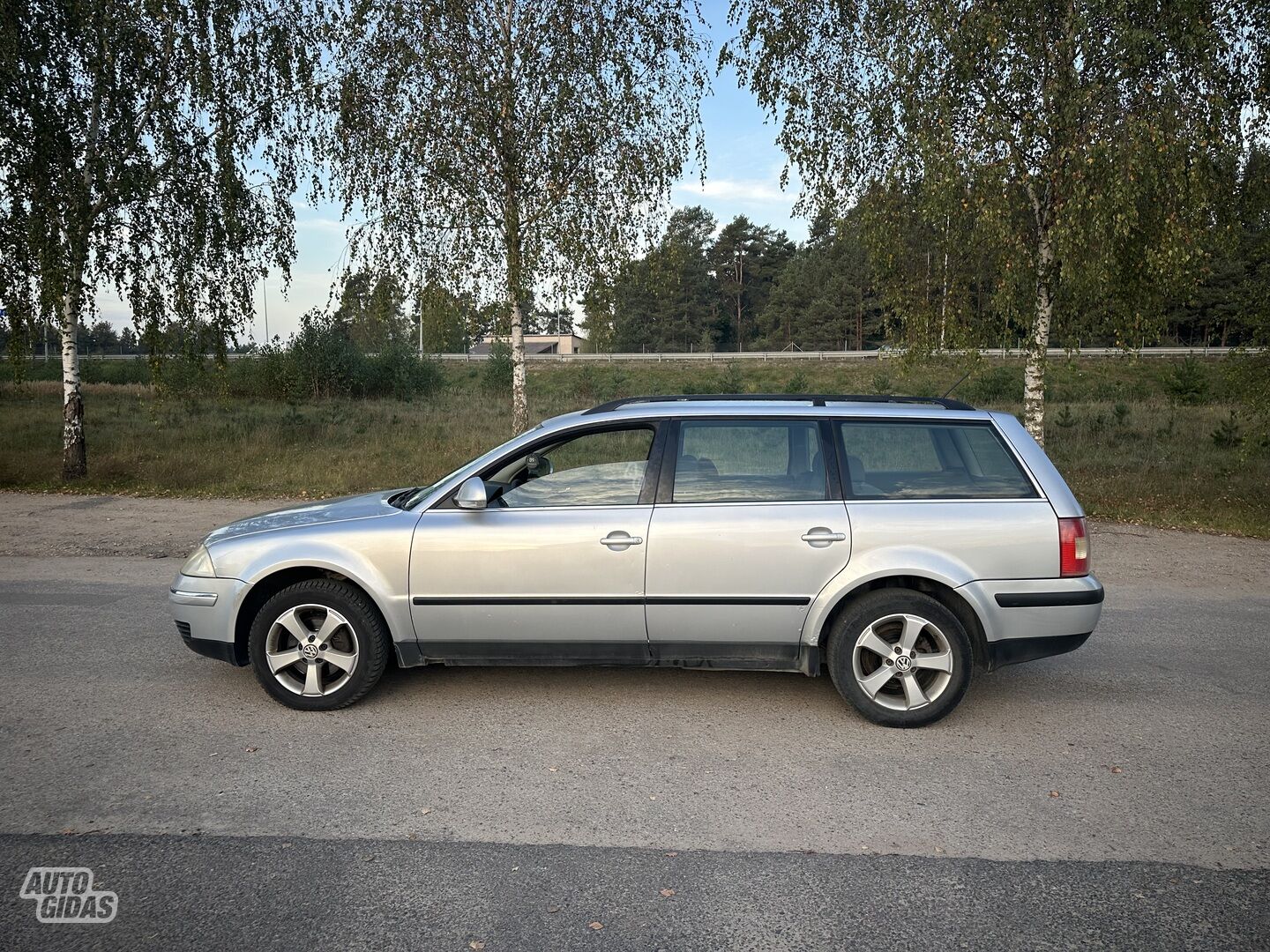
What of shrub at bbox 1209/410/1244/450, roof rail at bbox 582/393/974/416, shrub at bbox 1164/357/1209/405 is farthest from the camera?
shrub at bbox 1164/357/1209/405

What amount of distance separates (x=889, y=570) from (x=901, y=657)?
44 cm

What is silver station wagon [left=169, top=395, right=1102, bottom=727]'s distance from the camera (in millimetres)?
4609

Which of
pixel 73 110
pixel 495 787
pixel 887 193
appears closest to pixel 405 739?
pixel 495 787

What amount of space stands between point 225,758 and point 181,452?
1512 centimetres

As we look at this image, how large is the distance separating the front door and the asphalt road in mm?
383

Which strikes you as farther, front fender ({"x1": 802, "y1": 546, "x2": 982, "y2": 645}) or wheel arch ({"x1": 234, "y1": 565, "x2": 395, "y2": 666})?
wheel arch ({"x1": 234, "y1": 565, "x2": 395, "y2": 666})

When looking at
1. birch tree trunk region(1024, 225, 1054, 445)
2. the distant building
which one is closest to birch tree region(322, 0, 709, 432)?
birch tree trunk region(1024, 225, 1054, 445)

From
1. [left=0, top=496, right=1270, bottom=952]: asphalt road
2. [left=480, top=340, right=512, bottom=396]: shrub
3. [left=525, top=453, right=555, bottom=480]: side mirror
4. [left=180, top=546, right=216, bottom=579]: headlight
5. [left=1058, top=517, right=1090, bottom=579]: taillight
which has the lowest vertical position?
[left=0, top=496, right=1270, bottom=952]: asphalt road

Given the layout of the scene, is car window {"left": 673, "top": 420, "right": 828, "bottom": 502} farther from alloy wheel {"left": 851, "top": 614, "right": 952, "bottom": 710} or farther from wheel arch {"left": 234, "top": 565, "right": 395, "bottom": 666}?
wheel arch {"left": 234, "top": 565, "right": 395, "bottom": 666}

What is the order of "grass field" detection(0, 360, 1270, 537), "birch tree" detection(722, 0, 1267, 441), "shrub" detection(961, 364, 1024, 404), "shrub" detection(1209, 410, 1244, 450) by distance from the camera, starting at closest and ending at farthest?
"birch tree" detection(722, 0, 1267, 441), "grass field" detection(0, 360, 1270, 537), "shrub" detection(1209, 410, 1244, 450), "shrub" detection(961, 364, 1024, 404)

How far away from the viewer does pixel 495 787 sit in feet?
12.8

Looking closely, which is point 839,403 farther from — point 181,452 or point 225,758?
point 181,452

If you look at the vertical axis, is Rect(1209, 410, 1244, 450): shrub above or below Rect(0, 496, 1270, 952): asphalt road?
above

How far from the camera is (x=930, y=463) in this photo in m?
4.87
